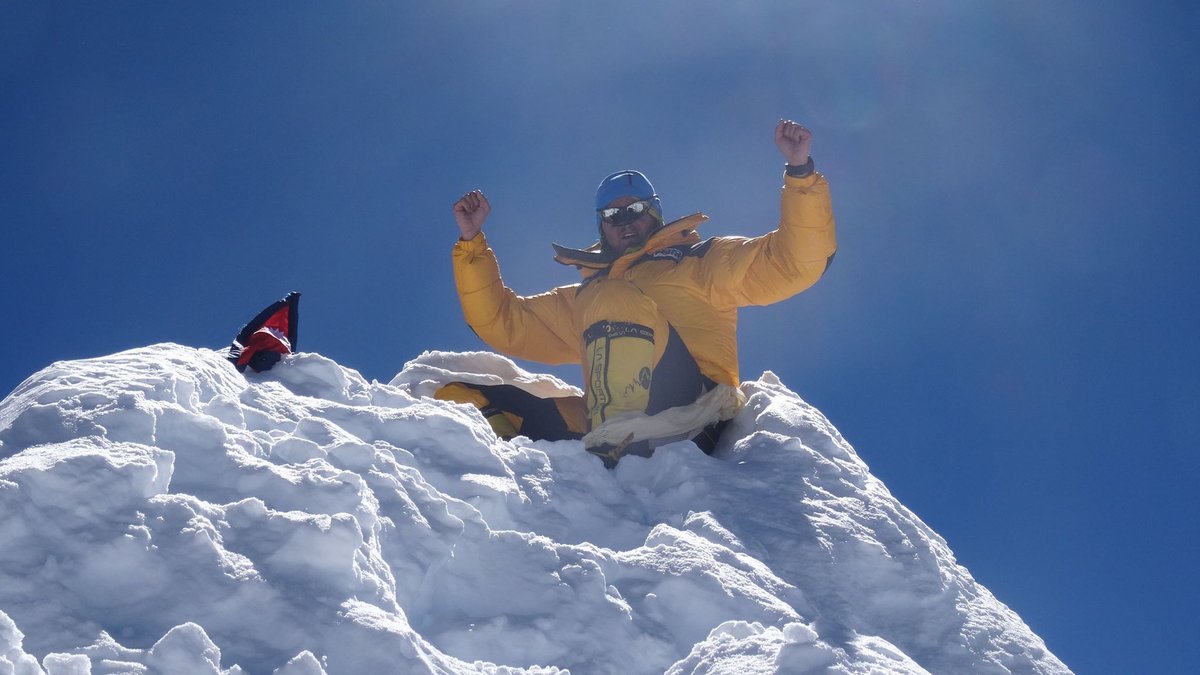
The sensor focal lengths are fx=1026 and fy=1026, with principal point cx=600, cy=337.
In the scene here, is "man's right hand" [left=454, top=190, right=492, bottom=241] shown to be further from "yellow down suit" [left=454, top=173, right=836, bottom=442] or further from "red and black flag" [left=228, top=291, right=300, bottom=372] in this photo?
"red and black flag" [left=228, top=291, right=300, bottom=372]

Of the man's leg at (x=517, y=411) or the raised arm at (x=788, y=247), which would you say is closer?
the raised arm at (x=788, y=247)

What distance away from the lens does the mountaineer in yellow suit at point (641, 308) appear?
584 centimetres

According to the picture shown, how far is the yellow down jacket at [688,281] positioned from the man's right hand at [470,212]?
0.08 metres

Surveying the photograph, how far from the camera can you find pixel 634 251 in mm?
7184

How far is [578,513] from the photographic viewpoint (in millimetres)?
4309

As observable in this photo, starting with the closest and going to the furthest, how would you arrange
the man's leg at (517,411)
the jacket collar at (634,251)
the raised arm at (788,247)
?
the raised arm at (788,247), the man's leg at (517,411), the jacket collar at (634,251)

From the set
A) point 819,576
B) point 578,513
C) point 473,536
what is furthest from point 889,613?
point 473,536

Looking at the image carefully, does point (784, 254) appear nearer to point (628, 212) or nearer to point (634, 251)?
point (634, 251)

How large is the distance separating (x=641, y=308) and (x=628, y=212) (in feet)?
5.57

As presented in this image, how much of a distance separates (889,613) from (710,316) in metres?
3.11

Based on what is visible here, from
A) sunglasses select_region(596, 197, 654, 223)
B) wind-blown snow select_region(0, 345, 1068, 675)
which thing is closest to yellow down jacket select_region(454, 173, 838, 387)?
sunglasses select_region(596, 197, 654, 223)

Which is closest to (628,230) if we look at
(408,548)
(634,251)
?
(634,251)

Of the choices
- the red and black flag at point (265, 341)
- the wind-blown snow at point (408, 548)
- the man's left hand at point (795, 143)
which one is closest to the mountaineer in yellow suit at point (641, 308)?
the man's left hand at point (795, 143)

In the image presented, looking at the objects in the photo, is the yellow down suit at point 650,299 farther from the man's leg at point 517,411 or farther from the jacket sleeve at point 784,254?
the man's leg at point 517,411
